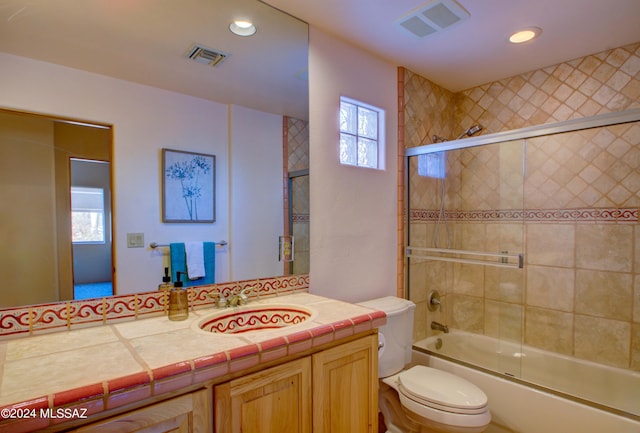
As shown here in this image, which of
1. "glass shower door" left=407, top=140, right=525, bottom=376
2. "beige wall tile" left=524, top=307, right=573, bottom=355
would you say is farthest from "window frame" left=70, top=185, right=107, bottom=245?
"beige wall tile" left=524, top=307, right=573, bottom=355

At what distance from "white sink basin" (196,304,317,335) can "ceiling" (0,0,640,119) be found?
3.15ft

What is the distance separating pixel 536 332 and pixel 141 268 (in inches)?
99.6

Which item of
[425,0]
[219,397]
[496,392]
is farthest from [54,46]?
[496,392]

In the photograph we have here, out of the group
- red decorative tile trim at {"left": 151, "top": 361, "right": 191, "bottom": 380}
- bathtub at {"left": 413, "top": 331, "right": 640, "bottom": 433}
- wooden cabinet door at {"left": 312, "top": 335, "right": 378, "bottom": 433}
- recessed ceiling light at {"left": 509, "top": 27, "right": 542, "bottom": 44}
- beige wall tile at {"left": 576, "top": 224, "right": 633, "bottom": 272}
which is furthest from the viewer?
beige wall tile at {"left": 576, "top": 224, "right": 633, "bottom": 272}

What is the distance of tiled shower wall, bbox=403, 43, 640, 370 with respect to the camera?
2.05 meters

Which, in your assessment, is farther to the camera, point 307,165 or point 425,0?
point 307,165

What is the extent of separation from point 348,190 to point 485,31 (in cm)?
120

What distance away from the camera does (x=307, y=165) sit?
1.84 meters

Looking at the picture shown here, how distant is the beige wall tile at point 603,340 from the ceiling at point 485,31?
1.73m

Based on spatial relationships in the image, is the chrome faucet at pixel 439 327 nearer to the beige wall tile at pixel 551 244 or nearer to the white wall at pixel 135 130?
the beige wall tile at pixel 551 244

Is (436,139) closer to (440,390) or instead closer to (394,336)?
(394,336)

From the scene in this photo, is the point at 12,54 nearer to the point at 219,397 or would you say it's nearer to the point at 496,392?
the point at 219,397

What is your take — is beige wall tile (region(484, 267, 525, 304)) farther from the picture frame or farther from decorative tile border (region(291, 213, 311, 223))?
the picture frame

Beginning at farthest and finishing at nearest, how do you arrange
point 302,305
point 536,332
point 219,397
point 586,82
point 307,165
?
1. point 536,332
2. point 586,82
3. point 307,165
4. point 302,305
5. point 219,397
